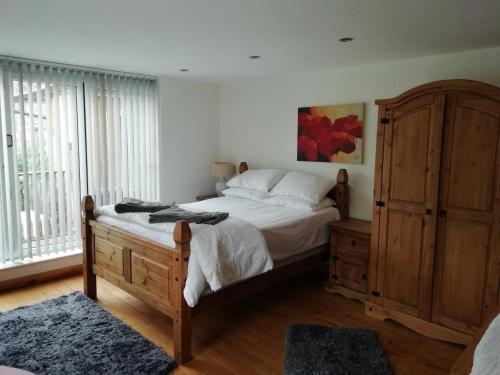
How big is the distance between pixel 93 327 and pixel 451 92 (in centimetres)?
313

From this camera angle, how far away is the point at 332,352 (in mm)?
2537

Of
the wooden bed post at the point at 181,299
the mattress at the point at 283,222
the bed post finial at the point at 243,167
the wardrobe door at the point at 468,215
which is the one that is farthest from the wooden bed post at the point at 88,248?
the wardrobe door at the point at 468,215

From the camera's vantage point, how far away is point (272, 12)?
221 centimetres

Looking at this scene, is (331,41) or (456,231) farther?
(331,41)

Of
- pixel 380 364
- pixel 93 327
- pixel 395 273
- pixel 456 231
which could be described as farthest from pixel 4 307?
pixel 456 231

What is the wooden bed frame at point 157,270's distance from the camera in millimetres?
2422

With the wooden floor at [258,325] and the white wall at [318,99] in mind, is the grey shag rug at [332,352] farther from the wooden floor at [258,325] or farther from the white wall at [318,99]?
the white wall at [318,99]

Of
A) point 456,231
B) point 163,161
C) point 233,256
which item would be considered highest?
point 163,161

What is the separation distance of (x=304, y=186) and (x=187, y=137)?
1.84m

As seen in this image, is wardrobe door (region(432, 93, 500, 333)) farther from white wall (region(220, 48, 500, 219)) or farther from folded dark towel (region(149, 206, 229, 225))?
folded dark towel (region(149, 206, 229, 225))

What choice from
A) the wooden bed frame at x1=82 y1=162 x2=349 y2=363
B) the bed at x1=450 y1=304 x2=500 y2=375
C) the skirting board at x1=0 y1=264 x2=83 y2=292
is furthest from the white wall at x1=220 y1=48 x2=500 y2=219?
the skirting board at x1=0 y1=264 x2=83 y2=292

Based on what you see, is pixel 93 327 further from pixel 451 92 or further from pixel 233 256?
pixel 451 92

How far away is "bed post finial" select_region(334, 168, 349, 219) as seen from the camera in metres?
3.80

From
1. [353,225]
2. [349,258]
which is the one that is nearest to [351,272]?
[349,258]
